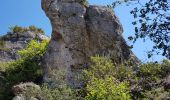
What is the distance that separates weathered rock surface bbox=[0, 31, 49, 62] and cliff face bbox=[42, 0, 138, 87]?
40.5 feet

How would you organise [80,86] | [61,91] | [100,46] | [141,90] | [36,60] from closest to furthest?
[61,91], [141,90], [80,86], [100,46], [36,60]

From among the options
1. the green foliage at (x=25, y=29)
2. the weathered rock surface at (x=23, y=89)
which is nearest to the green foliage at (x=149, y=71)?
the weathered rock surface at (x=23, y=89)

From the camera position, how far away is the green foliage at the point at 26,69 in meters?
35.8

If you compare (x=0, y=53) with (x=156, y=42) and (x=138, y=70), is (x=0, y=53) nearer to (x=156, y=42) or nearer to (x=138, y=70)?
(x=138, y=70)

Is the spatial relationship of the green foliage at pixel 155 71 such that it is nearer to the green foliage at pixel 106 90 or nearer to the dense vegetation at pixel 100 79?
the dense vegetation at pixel 100 79

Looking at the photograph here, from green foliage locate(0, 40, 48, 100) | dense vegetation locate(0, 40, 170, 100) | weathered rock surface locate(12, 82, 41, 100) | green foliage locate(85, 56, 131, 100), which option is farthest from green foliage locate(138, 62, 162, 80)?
green foliage locate(0, 40, 48, 100)

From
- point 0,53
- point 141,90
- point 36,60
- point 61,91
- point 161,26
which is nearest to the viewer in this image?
point 161,26

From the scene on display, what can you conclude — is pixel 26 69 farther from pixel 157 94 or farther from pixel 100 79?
pixel 157 94

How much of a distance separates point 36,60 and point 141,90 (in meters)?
10.5

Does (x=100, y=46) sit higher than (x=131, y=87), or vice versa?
(x=100, y=46)

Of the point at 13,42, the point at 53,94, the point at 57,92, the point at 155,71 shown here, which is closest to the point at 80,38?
the point at 155,71

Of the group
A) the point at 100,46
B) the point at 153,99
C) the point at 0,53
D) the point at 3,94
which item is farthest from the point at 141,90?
the point at 0,53

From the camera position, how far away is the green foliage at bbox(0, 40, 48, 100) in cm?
3578

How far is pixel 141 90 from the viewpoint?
30.1 meters
